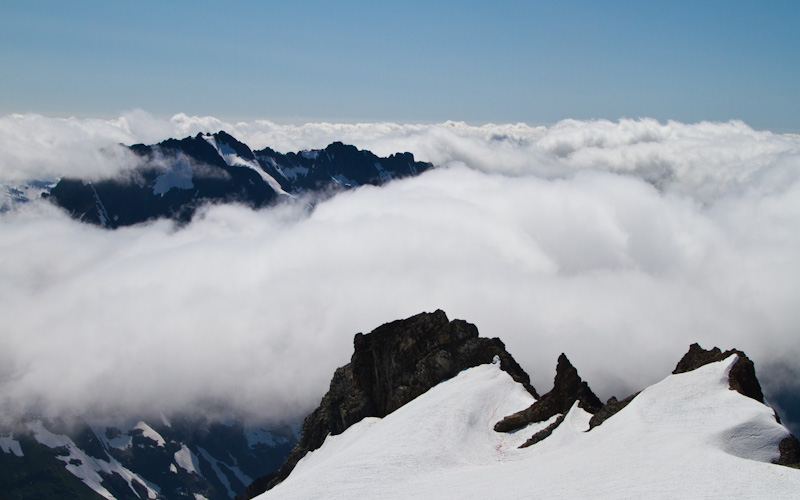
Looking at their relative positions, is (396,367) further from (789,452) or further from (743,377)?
(789,452)

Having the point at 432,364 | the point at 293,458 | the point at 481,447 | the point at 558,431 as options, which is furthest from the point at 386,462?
the point at 293,458

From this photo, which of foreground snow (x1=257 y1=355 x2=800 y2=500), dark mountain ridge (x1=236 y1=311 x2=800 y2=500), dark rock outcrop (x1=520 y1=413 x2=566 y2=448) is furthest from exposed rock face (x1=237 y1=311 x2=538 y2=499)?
dark rock outcrop (x1=520 y1=413 x2=566 y2=448)

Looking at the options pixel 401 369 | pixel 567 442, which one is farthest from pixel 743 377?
pixel 401 369

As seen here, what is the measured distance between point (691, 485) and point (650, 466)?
14.3 feet

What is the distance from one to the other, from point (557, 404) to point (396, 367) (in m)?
37.7

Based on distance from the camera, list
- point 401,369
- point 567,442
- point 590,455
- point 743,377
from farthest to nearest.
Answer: point 401,369, point 567,442, point 743,377, point 590,455

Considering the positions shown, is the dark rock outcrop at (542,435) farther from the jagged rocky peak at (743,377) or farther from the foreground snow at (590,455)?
the jagged rocky peak at (743,377)

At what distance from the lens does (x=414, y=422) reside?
66750 mm

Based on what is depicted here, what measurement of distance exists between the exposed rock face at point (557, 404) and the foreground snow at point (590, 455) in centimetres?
154

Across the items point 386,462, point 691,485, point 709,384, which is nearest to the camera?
point 691,485

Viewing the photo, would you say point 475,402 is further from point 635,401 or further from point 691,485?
point 691,485

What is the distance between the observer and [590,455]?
4375 centimetres

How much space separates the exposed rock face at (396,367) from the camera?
9162 cm

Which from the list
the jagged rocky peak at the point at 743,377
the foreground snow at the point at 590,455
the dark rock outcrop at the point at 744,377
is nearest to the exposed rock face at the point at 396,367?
the foreground snow at the point at 590,455
